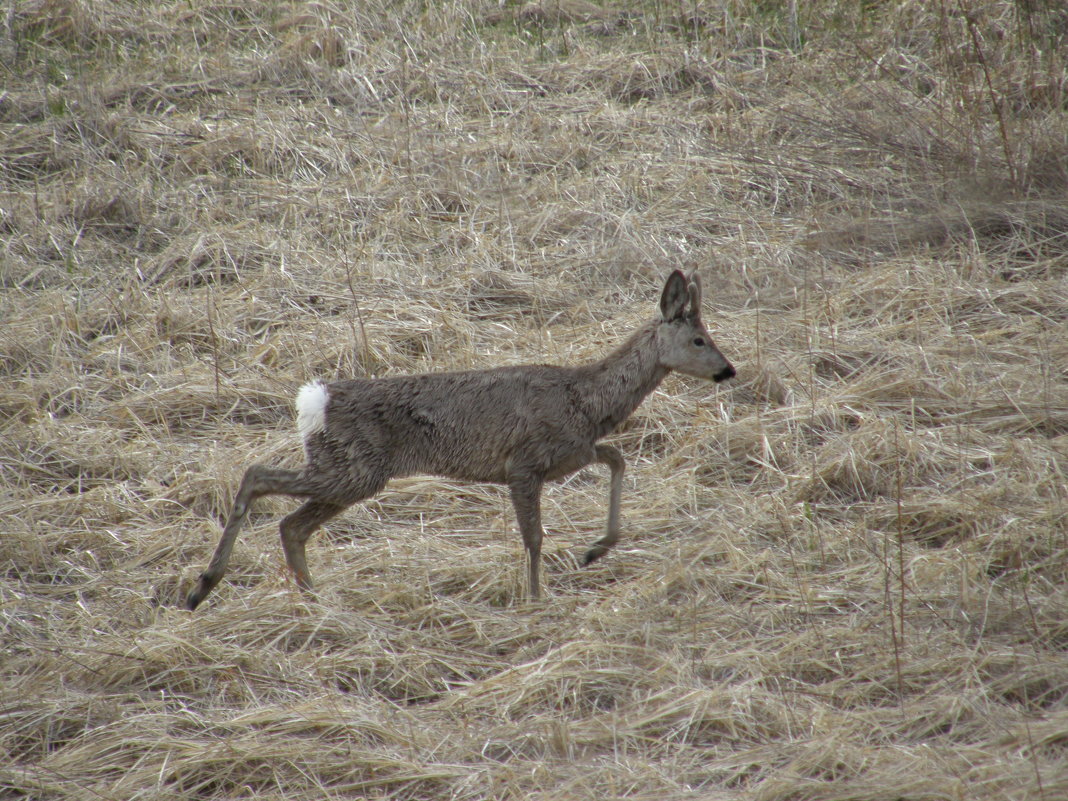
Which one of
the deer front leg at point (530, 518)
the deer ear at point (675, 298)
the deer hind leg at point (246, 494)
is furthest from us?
the deer ear at point (675, 298)

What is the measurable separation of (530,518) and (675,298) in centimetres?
121

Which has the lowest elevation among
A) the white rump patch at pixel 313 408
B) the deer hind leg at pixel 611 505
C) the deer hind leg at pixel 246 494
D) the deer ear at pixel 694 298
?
the deer hind leg at pixel 611 505

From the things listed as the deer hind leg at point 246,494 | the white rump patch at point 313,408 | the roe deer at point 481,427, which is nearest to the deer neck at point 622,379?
the roe deer at point 481,427

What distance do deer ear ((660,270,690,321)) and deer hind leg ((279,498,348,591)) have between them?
170cm

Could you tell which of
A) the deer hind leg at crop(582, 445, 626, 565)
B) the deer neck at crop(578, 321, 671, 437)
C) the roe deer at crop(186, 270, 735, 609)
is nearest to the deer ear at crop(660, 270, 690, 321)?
the roe deer at crop(186, 270, 735, 609)

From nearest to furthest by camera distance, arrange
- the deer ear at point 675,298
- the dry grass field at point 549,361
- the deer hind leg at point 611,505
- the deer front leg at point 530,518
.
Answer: the dry grass field at point 549,361 → the deer front leg at point 530,518 → the deer hind leg at point 611,505 → the deer ear at point 675,298

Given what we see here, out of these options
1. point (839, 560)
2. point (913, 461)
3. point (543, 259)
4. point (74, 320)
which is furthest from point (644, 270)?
point (74, 320)

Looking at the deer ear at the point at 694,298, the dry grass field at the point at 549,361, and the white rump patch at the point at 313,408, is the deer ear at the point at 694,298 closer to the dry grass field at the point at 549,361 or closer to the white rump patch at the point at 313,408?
the dry grass field at the point at 549,361

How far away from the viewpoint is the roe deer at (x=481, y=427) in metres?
4.85

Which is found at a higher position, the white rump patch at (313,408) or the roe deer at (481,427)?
the white rump patch at (313,408)

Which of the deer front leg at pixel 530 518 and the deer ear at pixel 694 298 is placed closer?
the deer front leg at pixel 530 518

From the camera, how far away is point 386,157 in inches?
346

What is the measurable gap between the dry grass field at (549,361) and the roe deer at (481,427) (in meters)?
0.29

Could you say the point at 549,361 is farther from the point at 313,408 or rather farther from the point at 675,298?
the point at 313,408
